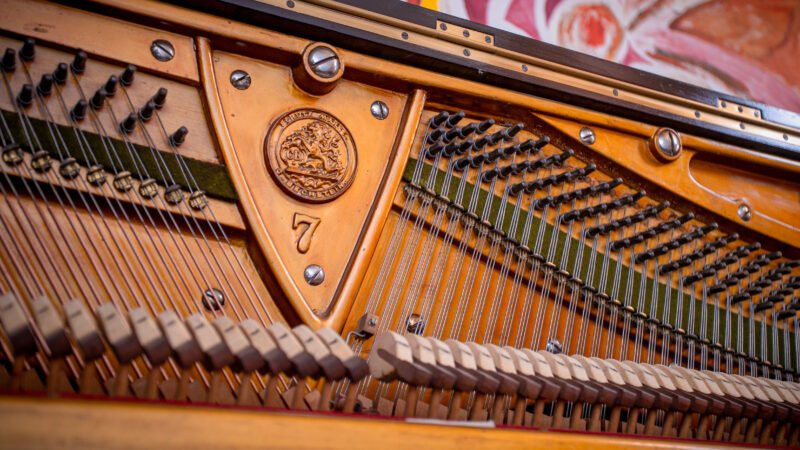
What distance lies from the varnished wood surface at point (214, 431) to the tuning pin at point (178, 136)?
944 millimetres

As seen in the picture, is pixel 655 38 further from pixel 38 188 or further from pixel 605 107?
pixel 38 188

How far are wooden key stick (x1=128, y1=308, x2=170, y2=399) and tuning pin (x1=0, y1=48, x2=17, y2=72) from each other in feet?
3.06

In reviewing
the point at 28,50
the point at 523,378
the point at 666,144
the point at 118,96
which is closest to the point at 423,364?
the point at 523,378

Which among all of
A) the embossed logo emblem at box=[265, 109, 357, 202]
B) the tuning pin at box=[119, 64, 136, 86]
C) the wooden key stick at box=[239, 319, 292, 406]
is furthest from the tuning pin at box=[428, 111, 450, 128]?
the wooden key stick at box=[239, 319, 292, 406]

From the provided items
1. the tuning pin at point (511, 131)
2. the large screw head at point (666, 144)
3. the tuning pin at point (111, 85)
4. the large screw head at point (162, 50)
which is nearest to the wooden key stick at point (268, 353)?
the tuning pin at point (111, 85)

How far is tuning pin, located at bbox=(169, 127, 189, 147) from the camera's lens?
7.73ft

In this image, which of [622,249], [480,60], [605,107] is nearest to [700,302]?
[622,249]

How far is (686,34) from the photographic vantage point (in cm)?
470

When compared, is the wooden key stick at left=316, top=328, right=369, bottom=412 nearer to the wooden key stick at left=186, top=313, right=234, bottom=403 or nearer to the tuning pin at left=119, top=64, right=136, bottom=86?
the wooden key stick at left=186, top=313, right=234, bottom=403

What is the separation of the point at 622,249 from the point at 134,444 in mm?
2031

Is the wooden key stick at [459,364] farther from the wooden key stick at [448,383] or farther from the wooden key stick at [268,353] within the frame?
the wooden key stick at [268,353]

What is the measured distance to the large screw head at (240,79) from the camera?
2547 mm

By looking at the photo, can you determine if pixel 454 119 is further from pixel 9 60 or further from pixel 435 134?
pixel 9 60

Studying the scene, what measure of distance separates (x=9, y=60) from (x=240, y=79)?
0.69m
